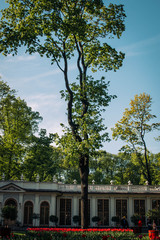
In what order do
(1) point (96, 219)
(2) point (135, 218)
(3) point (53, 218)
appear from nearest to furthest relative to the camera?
(3) point (53, 218)
(2) point (135, 218)
(1) point (96, 219)

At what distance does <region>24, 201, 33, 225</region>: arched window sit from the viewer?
28975 mm

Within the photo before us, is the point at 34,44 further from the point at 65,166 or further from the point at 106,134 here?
the point at 65,166

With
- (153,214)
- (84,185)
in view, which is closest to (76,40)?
(84,185)

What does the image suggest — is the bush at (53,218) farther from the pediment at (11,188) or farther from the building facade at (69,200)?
the pediment at (11,188)

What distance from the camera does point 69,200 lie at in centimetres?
3081

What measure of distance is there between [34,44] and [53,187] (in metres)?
18.0

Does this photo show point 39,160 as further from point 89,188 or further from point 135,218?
point 135,218

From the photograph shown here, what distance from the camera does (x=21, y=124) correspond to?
34.7 meters

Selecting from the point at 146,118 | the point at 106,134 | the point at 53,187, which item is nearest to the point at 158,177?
the point at 146,118

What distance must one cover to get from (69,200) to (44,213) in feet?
10.5

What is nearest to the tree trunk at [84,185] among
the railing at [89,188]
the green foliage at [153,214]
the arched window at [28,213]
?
the green foliage at [153,214]

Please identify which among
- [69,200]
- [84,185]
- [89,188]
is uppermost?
[84,185]

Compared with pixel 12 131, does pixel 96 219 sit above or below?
below

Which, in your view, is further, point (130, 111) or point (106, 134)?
point (130, 111)
